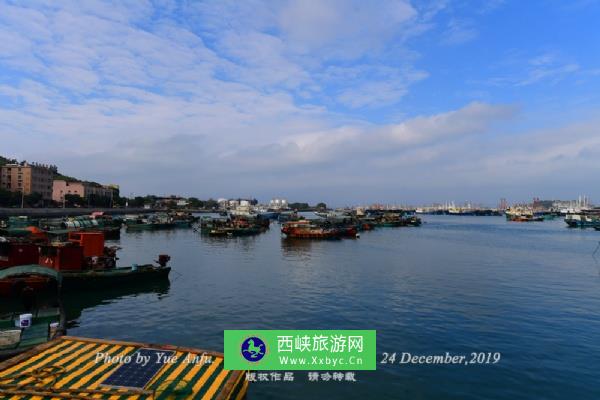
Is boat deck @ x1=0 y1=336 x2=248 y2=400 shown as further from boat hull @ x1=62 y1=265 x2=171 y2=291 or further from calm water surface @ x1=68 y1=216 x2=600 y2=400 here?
boat hull @ x1=62 y1=265 x2=171 y2=291

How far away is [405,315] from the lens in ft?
83.1

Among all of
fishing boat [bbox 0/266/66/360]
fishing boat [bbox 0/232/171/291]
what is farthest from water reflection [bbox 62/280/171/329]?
fishing boat [bbox 0/266/66/360]

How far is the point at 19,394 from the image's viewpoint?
970 centimetres

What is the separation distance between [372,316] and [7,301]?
25928 millimetres

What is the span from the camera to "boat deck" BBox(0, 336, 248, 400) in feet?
32.5

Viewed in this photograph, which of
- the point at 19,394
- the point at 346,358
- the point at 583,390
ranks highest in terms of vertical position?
the point at 19,394

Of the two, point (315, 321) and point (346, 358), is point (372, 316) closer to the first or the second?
point (315, 321)

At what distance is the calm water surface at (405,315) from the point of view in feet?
52.1

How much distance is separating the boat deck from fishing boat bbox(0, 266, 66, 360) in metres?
4.28

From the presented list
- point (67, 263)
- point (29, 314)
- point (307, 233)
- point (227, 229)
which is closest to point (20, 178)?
point (227, 229)

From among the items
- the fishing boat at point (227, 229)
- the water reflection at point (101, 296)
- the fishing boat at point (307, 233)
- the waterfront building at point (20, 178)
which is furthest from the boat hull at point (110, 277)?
the waterfront building at point (20, 178)

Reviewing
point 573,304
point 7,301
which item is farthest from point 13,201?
point 573,304

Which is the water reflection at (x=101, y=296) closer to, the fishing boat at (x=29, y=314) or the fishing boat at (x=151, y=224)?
the fishing boat at (x=29, y=314)

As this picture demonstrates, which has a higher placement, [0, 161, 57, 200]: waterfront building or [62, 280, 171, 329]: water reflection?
[0, 161, 57, 200]: waterfront building
